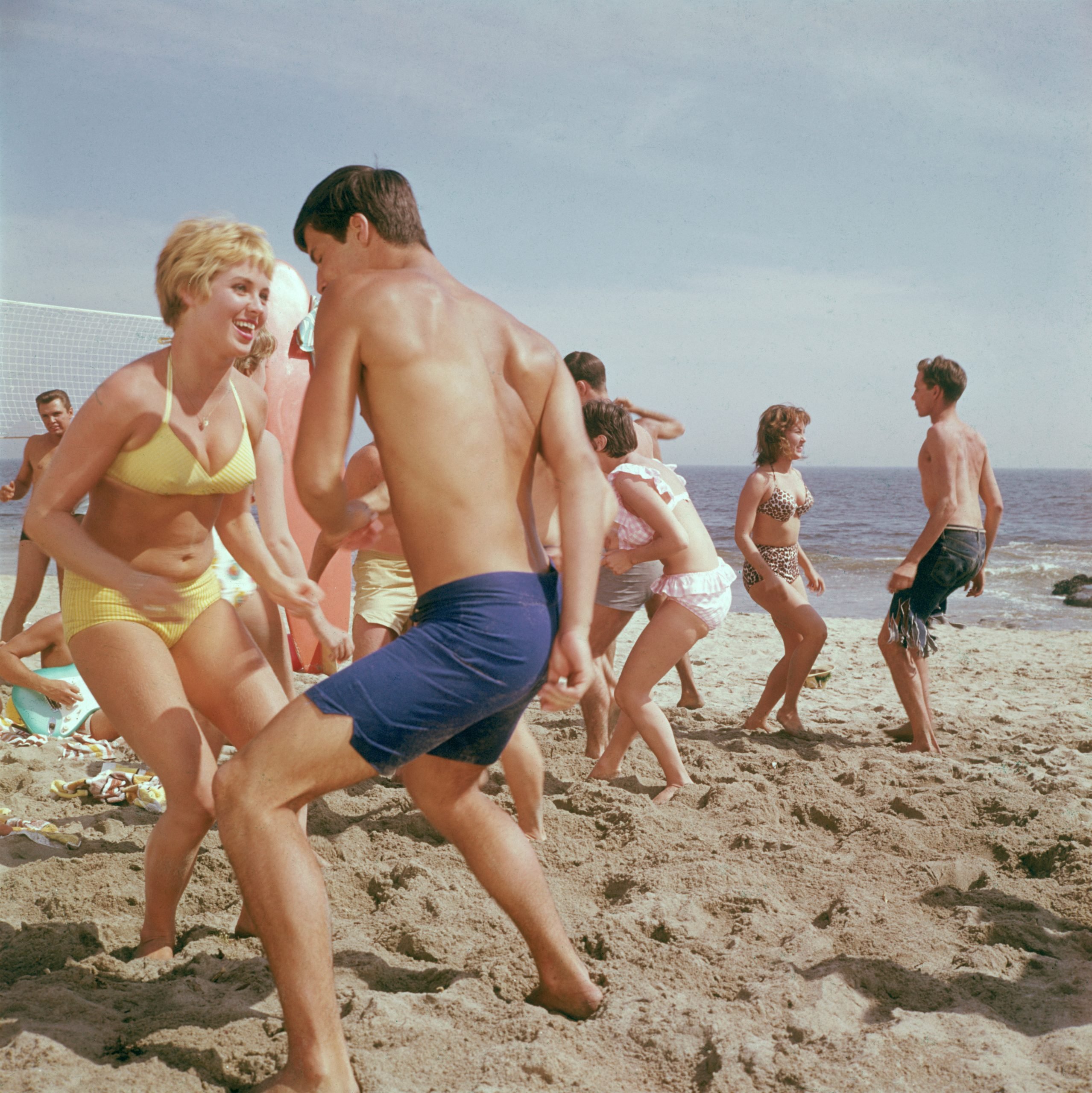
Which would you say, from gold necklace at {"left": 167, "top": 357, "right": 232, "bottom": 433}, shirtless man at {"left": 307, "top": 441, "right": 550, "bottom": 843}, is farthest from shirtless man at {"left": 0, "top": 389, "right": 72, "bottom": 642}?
gold necklace at {"left": 167, "top": 357, "right": 232, "bottom": 433}

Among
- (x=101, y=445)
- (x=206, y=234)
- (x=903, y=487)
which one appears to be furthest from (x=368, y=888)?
(x=903, y=487)

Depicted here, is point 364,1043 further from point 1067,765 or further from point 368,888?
point 1067,765

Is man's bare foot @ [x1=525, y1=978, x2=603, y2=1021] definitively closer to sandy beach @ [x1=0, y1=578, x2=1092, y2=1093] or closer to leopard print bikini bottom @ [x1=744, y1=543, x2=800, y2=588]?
sandy beach @ [x1=0, y1=578, x2=1092, y2=1093]

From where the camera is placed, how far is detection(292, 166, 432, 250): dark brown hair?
2299 mm

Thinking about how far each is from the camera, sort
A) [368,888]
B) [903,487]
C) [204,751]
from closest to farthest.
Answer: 1. [204,751]
2. [368,888]
3. [903,487]

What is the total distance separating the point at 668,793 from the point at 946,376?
3.09 meters

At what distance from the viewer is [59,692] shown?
5.32 metres

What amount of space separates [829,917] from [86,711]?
407cm

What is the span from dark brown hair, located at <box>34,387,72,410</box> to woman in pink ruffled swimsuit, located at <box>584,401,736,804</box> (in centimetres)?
484

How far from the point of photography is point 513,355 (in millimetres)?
2291

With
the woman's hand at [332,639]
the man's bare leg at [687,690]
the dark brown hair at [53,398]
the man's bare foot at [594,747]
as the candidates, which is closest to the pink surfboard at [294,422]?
the dark brown hair at [53,398]

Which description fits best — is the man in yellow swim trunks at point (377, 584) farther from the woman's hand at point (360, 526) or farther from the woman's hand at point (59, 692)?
the woman's hand at point (59, 692)

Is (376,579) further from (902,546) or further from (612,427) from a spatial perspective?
(902,546)

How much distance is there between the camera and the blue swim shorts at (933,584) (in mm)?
5844
